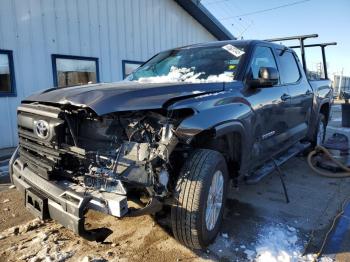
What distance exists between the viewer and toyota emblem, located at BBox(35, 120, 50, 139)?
2.94m

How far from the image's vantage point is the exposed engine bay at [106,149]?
262cm

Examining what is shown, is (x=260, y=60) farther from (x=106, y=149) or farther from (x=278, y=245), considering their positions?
(x=106, y=149)

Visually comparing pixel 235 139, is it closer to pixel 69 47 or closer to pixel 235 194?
pixel 235 194

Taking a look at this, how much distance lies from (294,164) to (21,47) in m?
6.45

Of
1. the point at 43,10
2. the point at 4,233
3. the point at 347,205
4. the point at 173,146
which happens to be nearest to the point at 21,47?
the point at 43,10

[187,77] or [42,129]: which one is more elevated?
[187,77]

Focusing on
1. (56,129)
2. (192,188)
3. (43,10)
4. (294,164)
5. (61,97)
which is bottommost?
A: (294,164)

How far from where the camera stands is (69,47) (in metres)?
8.80

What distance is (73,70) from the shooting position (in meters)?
9.03

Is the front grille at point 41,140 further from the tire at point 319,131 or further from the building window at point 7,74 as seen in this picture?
the tire at point 319,131

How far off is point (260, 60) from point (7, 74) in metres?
6.01

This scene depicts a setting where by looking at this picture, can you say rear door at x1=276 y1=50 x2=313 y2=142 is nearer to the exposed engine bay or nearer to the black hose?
the black hose

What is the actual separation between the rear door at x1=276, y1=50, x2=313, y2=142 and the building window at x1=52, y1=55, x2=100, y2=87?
17.0ft

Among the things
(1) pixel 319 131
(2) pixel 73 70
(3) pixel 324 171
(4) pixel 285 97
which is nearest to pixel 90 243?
(4) pixel 285 97
